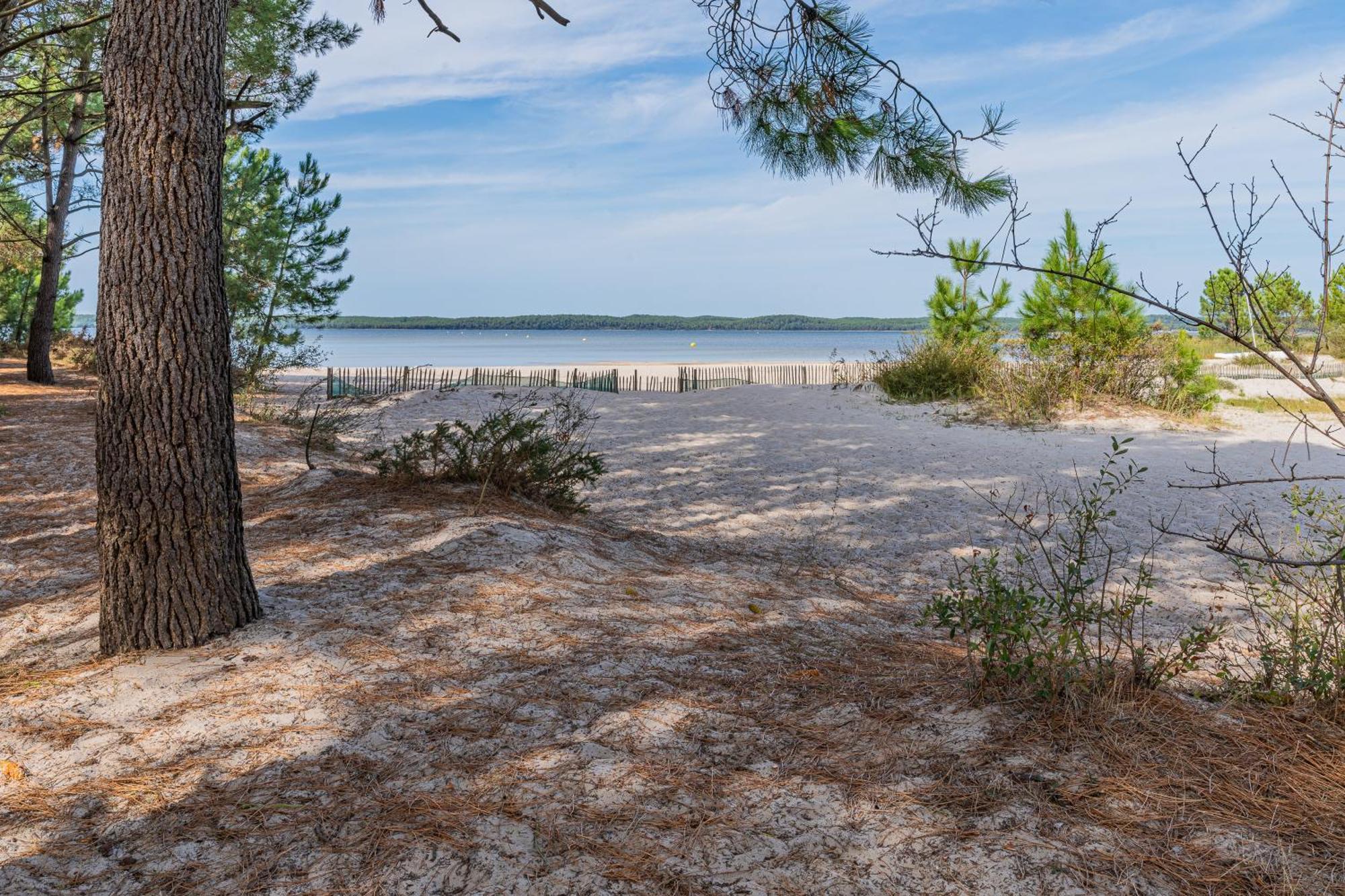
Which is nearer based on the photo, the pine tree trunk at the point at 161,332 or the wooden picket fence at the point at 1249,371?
the pine tree trunk at the point at 161,332

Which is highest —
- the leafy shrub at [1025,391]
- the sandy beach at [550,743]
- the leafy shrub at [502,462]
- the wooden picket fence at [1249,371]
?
Answer: the wooden picket fence at [1249,371]

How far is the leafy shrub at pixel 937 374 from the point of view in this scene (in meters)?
14.2

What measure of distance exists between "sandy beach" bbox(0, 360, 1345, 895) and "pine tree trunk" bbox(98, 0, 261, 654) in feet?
0.89

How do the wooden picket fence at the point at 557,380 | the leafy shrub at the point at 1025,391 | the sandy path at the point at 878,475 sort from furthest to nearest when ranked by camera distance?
the wooden picket fence at the point at 557,380, the leafy shrub at the point at 1025,391, the sandy path at the point at 878,475

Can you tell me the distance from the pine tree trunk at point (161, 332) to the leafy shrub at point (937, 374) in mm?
12329

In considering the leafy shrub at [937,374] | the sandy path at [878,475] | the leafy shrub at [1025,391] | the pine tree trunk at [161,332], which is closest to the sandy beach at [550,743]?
the pine tree trunk at [161,332]

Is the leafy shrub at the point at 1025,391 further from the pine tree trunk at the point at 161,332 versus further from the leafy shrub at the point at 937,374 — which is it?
the pine tree trunk at the point at 161,332

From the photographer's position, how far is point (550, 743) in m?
2.54

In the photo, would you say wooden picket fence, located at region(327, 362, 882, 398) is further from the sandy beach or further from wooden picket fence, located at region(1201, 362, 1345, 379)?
the sandy beach

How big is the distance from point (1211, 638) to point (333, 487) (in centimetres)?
509

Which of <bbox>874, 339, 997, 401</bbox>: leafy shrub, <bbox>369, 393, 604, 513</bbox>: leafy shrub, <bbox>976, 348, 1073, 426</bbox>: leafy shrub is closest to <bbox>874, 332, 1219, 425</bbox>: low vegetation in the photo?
<bbox>976, 348, 1073, 426</bbox>: leafy shrub

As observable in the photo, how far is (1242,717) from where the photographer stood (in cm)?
261

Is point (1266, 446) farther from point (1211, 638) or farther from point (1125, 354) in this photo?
point (1211, 638)

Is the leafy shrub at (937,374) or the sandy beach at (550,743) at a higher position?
the leafy shrub at (937,374)
